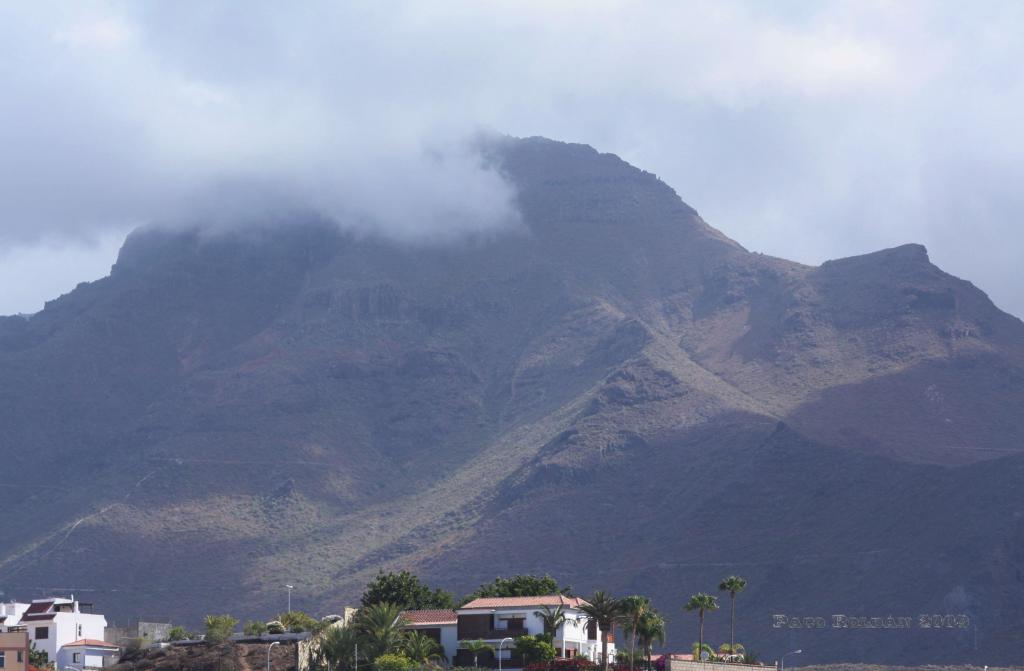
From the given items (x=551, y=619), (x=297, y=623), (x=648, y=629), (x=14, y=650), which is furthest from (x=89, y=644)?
(x=648, y=629)

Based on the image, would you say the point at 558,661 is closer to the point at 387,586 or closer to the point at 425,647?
the point at 425,647

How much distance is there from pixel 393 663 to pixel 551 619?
12840mm

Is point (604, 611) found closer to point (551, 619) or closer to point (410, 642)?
point (551, 619)

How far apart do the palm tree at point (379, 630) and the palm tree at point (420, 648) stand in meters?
0.63

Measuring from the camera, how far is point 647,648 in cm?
13162

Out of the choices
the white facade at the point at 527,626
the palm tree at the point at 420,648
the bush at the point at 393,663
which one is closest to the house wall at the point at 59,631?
the palm tree at the point at 420,648

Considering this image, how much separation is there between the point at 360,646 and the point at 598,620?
1681 cm

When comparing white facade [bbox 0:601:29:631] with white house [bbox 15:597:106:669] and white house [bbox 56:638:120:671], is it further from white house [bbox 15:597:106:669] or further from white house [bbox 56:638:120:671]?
white house [bbox 56:638:120:671]

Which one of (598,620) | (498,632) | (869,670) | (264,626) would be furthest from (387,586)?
(869,670)

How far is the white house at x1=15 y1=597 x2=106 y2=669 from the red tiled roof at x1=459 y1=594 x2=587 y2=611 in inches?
1196

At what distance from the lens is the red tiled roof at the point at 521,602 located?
449ft

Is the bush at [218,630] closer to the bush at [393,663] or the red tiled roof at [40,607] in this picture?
the red tiled roof at [40,607]

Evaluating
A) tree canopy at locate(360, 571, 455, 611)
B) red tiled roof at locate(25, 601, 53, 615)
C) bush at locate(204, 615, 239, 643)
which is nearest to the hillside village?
bush at locate(204, 615, 239, 643)

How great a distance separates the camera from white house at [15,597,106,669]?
14675 centimetres
